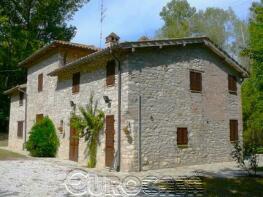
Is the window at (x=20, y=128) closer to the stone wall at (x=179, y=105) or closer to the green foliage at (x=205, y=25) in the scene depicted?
the stone wall at (x=179, y=105)

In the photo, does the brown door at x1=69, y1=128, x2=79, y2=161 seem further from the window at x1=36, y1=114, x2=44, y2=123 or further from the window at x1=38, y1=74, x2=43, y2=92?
the window at x1=38, y1=74, x2=43, y2=92

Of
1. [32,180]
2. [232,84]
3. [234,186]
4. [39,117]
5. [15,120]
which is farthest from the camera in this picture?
[15,120]

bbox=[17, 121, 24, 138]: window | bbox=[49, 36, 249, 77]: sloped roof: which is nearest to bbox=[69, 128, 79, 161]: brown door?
bbox=[49, 36, 249, 77]: sloped roof

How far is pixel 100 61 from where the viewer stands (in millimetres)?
16703

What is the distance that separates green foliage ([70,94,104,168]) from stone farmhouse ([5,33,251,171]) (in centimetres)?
35

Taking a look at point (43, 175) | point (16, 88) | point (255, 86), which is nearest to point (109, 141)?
point (43, 175)

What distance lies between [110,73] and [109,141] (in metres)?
3.00

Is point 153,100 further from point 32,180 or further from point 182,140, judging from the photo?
point 32,180

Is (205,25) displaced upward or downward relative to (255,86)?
upward

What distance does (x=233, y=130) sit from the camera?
64.5 ft

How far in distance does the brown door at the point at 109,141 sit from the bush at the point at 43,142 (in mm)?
6070

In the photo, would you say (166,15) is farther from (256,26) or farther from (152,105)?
(152,105)

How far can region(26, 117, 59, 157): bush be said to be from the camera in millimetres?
20719

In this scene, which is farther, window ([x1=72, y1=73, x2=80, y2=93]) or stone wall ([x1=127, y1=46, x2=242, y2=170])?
window ([x1=72, y1=73, x2=80, y2=93])
